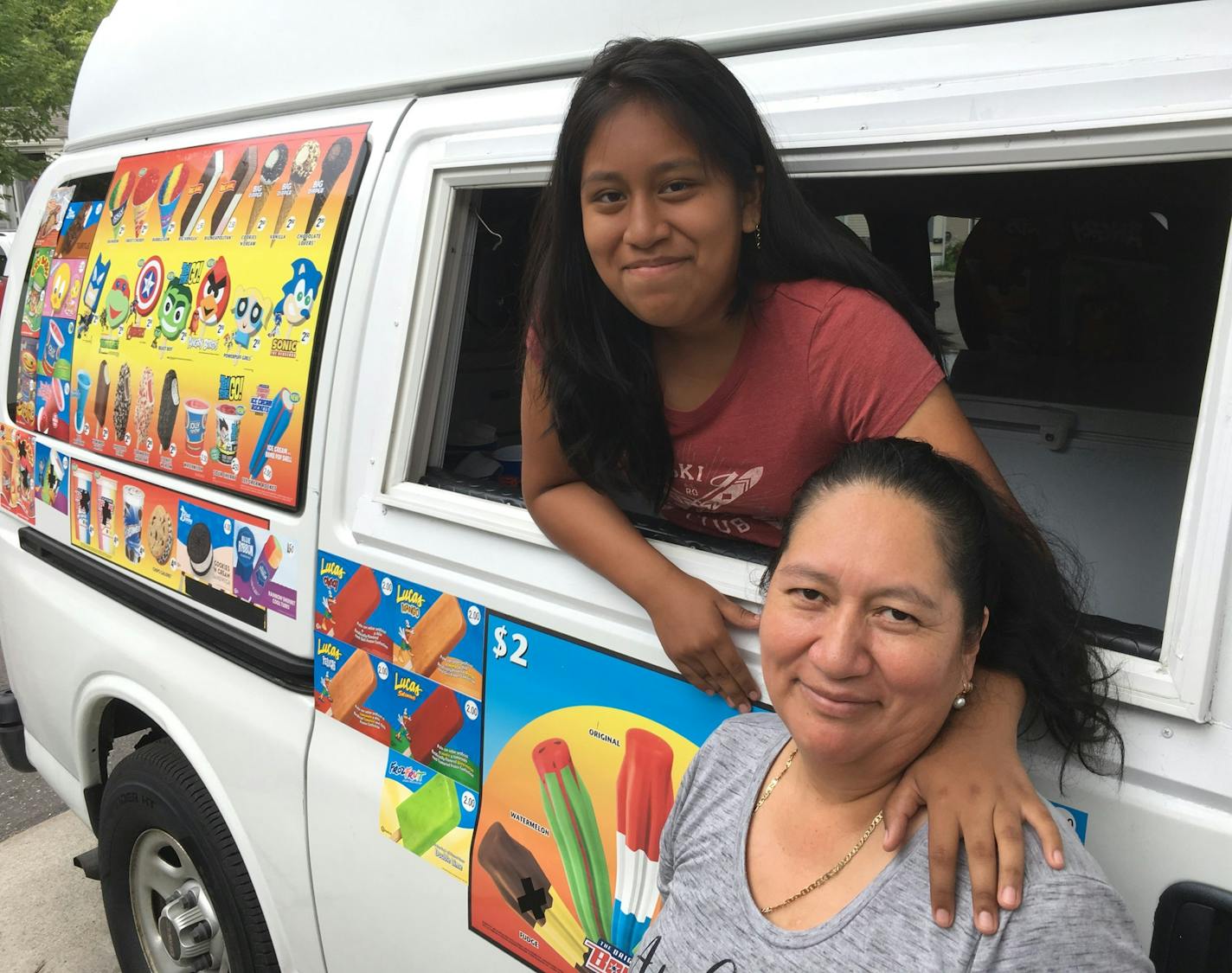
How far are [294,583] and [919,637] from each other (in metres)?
1.38

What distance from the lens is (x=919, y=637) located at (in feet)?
3.22

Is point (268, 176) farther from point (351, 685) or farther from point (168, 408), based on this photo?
point (351, 685)

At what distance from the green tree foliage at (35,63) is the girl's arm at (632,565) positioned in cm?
1426

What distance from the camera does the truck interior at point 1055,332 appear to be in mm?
1694

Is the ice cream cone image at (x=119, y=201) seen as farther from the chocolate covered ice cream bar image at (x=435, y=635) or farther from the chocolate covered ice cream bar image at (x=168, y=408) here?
the chocolate covered ice cream bar image at (x=435, y=635)

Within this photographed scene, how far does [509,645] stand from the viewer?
5.28 ft

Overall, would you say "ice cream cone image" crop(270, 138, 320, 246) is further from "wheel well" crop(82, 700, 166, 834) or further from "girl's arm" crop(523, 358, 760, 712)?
"wheel well" crop(82, 700, 166, 834)

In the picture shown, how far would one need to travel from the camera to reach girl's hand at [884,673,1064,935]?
0.89 meters

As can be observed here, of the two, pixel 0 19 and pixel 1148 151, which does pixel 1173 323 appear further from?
pixel 0 19

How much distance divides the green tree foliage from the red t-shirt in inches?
569

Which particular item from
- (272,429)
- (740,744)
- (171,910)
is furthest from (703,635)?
(171,910)

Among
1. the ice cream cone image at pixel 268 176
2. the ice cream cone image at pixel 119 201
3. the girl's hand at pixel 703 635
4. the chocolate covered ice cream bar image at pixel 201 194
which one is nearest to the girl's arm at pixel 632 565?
the girl's hand at pixel 703 635

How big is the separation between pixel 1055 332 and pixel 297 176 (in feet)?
6.94

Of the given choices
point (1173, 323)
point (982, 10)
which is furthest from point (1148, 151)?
point (1173, 323)
